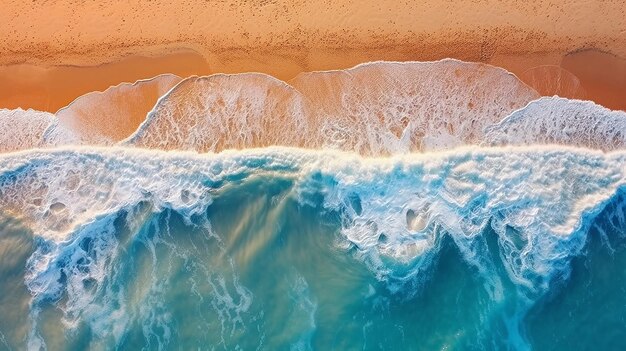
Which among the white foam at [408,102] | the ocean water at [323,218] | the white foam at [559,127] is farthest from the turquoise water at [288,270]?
the white foam at [408,102]

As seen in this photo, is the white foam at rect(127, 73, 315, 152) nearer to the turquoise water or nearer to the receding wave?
the receding wave

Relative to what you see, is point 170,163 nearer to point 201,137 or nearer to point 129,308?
point 201,137

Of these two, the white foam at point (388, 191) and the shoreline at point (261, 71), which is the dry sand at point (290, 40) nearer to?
the shoreline at point (261, 71)

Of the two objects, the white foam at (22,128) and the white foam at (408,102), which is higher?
the white foam at (408,102)

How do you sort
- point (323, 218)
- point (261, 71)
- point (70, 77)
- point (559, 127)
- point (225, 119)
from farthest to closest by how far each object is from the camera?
point (70, 77), point (261, 71), point (225, 119), point (559, 127), point (323, 218)

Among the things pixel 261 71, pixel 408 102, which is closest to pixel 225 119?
pixel 261 71

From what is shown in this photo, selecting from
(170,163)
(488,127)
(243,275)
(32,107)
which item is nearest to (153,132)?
(170,163)

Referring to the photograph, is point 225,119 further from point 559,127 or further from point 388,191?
point 559,127
